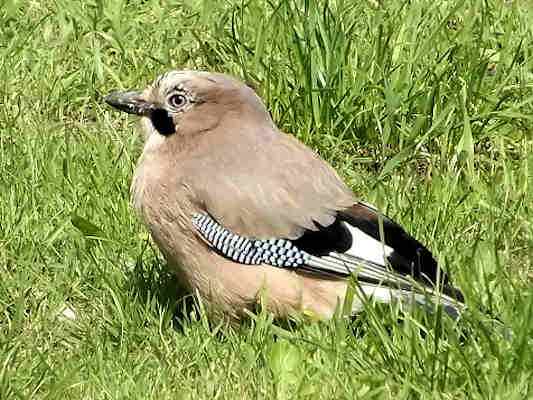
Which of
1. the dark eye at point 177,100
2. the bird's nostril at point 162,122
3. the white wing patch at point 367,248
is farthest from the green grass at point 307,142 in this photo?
the dark eye at point 177,100

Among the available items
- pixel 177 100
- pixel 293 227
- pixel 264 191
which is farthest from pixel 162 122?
pixel 293 227

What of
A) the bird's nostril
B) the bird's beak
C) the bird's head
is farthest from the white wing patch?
the bird's beak

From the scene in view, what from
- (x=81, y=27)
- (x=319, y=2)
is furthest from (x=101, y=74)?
(x=319, y=2)

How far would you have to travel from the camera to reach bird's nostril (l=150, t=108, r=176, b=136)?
537 cm

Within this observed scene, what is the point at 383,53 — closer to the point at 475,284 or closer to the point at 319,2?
the point at 319,2

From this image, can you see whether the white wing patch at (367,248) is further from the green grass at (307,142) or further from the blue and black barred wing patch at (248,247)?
the green grass at (307,142)

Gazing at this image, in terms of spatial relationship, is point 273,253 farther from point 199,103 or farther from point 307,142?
point 307,142

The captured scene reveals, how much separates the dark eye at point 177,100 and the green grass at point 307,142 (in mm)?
591

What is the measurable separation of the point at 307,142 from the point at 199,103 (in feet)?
3.30

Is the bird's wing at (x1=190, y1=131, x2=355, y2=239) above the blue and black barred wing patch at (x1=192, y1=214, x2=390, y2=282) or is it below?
above

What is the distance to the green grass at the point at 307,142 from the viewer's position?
4484 mm

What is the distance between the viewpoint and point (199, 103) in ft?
17.6

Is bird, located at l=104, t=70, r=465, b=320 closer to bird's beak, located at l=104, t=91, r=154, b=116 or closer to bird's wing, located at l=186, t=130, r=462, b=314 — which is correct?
bird's wing, located at l=186, t=130, r=462, b=314

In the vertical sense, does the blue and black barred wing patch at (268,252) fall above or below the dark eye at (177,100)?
below
